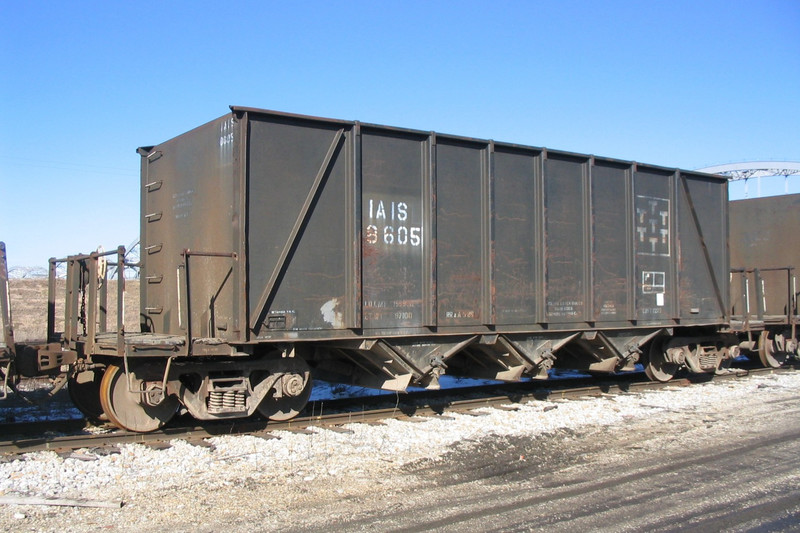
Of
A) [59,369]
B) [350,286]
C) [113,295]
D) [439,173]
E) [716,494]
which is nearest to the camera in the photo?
[716,494]

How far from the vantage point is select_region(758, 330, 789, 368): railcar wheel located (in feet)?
46.8

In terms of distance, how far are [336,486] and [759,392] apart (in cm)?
880

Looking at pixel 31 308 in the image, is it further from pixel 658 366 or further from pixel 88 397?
pixel 658 366

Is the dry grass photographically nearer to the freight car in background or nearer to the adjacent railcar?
the freight car in background

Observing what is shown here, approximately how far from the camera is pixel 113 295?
1833 cm

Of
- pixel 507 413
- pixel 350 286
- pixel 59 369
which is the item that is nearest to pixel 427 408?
pixel 507 413

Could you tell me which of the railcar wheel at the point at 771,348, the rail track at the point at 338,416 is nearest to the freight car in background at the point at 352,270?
the rail track at the point at 338,416

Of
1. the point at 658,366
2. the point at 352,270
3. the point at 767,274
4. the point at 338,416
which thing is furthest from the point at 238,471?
the point at 767,274

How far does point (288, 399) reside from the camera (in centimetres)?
852

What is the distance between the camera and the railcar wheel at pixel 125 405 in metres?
7.60

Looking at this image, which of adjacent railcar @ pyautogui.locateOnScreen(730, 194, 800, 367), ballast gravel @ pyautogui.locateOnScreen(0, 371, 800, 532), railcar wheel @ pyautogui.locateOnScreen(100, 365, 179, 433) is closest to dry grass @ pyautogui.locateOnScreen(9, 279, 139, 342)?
railcar wheel @ pyautogui.locateOnScreen(100, 365, 179, 433)

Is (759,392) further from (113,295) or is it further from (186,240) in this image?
(113,295)

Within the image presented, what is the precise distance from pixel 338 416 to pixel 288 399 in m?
0.75

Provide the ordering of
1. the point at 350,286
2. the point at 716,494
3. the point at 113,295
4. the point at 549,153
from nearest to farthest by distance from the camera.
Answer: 1. the point at 716,494
2. the point at 350,286
3. the point at 549,153
4. the point at 113,295
